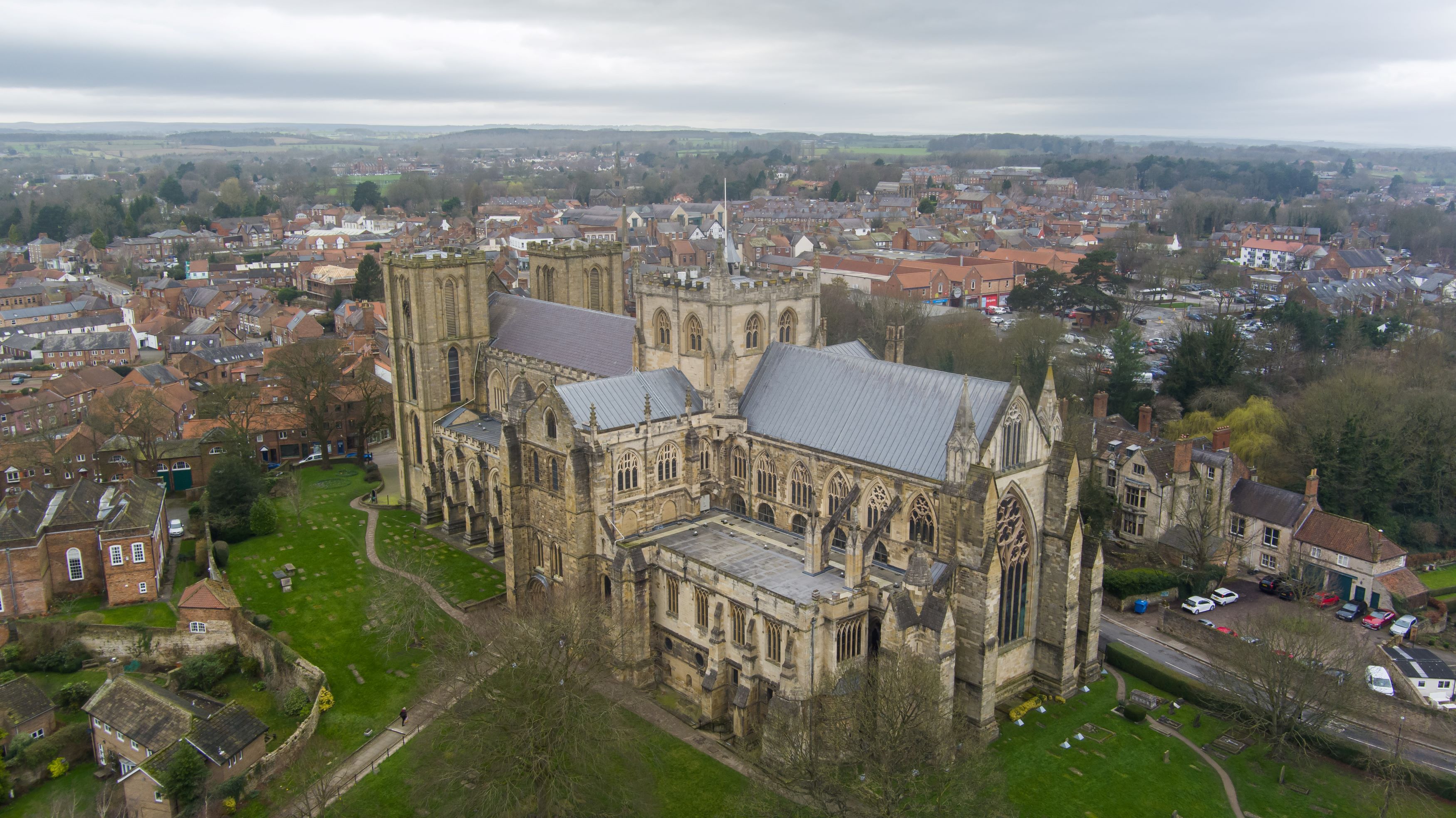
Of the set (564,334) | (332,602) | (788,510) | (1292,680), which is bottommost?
(332,602)

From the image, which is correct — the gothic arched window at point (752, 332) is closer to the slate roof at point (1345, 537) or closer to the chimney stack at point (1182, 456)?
the chimney stack at point (1182, 456)

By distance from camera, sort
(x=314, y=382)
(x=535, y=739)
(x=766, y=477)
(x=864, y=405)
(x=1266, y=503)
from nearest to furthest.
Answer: (x=535, y=739) < (x=864, y=405) < (x=766, y=477) < (x=1266, y=503) < (x=314, y=382)

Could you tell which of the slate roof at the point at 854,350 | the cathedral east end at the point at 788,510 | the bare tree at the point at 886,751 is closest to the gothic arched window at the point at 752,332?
the cathedral east end at the point at 788,510

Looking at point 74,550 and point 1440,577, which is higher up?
point 74,550

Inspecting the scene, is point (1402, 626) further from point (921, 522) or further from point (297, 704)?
point (297, 704)

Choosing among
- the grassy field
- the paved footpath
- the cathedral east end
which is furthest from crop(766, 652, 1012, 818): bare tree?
the grassy field

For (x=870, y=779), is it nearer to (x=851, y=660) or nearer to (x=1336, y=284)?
(x=851, y=660)

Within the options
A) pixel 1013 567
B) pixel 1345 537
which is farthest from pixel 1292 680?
pixel 1345 537
